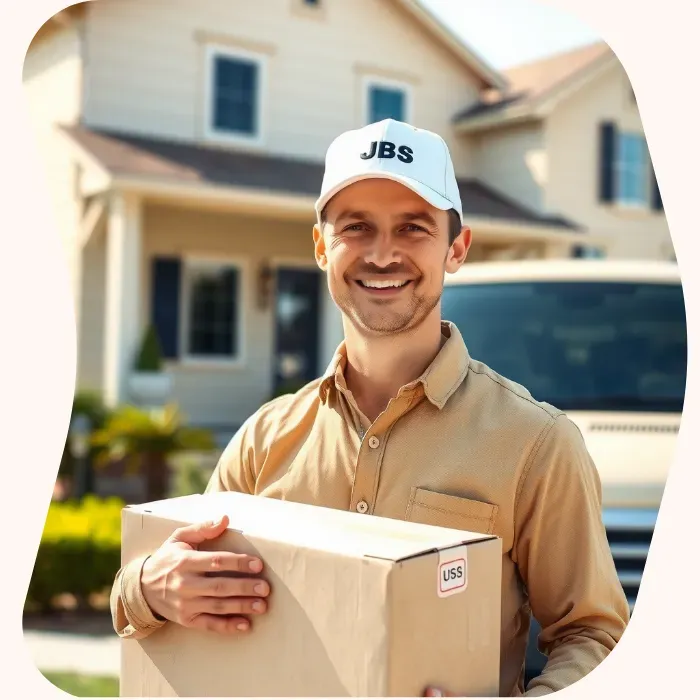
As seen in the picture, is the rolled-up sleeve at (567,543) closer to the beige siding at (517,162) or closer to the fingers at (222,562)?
the fingers at (222,562)

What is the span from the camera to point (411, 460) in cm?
171

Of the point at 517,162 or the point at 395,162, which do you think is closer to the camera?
the point at 395,162

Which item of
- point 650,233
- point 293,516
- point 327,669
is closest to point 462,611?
point 327,669

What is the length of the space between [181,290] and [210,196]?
209 cm

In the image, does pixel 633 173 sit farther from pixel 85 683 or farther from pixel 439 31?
pixel 85 683

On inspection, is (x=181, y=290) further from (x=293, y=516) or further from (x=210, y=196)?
(x=293, y=516)

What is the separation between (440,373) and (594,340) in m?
2.41

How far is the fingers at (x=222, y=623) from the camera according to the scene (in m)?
1.42

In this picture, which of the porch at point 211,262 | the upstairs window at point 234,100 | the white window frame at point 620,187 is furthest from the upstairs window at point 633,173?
the upstairs window at point 234,100

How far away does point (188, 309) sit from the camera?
12.7m

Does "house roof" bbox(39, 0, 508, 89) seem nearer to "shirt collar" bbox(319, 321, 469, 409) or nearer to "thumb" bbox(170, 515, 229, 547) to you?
"shirt collar" bbox(319, 321, 469, 409)

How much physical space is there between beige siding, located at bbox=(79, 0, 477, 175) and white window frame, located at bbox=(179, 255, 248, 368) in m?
1.82

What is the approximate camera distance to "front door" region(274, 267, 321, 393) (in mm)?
13180

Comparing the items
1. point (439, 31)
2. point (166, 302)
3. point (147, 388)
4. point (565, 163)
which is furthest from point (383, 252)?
point (565, 163)
